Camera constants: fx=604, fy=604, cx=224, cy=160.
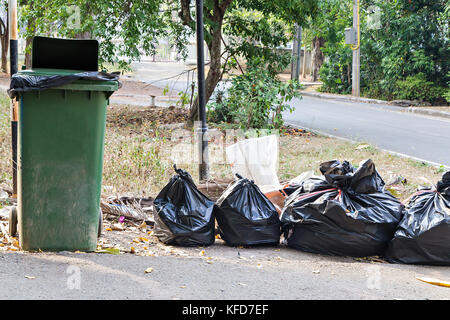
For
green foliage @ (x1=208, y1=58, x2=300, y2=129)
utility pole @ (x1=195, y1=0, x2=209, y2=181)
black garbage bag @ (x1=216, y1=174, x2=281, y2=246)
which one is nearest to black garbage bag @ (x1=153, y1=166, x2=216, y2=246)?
black garbage bag @ (x1=216, y1=174, x2=281, y2=246)

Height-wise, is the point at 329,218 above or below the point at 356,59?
below

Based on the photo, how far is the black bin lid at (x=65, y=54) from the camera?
15.9 feet

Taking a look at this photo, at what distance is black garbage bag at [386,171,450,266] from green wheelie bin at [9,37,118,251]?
2329 mm

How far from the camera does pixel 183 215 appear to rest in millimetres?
4855

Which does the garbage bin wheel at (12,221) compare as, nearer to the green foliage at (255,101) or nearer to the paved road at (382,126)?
the green foliage at (255,101)

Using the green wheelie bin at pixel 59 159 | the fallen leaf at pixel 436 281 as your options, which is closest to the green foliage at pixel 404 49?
the green wheelie bin at pixel 59 159

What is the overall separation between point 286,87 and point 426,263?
6706 mm

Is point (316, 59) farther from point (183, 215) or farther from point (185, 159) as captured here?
point (183, 215)

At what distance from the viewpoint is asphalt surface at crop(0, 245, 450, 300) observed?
365 centimetres

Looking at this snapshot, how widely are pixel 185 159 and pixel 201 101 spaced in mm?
1499

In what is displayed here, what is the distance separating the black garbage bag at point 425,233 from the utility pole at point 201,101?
2767 mm

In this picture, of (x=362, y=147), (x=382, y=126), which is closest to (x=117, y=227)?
(x=362, y=147)
